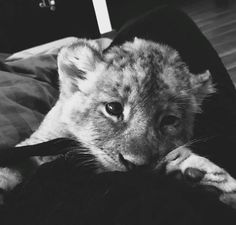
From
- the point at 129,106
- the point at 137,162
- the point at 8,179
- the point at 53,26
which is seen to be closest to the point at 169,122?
the point at 129,106

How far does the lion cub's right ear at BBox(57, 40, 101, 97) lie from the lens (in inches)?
53.0

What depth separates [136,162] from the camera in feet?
3.18

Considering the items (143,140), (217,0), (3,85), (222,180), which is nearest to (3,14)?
(3,85)

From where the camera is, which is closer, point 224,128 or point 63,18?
point 224,128

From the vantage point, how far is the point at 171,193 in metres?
0.75

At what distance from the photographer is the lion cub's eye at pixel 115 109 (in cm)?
119

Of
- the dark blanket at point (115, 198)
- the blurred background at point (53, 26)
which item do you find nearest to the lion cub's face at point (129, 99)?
the dark blanket at point (115, 198)

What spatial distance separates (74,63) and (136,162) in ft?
1.85

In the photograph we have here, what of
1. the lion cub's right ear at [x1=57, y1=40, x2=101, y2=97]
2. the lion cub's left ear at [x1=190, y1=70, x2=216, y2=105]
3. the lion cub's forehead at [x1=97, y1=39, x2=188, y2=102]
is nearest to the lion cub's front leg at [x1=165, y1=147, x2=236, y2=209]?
the lion cub's forehead at [x1=97, y1=39, x2=188, y2=102]

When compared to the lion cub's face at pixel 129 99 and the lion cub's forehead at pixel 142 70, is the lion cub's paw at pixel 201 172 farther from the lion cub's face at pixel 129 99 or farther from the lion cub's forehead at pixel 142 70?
the lion cub's forehead at pixel 142 70

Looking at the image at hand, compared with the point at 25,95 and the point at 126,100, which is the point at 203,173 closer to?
the point at 126,100

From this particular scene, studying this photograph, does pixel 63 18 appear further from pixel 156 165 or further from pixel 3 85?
pixel 156 165

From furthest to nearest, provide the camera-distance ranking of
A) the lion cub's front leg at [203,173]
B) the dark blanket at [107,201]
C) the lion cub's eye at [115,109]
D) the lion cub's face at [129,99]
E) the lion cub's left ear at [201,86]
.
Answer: the lion cub's left ear at [201,86] → the lion cub's eye at [115,109] → the lion cub's face at [129,99] → the lion cub's front leg at [203,173] → the dark blanket at [107,201]

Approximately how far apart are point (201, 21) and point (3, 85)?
343cm
